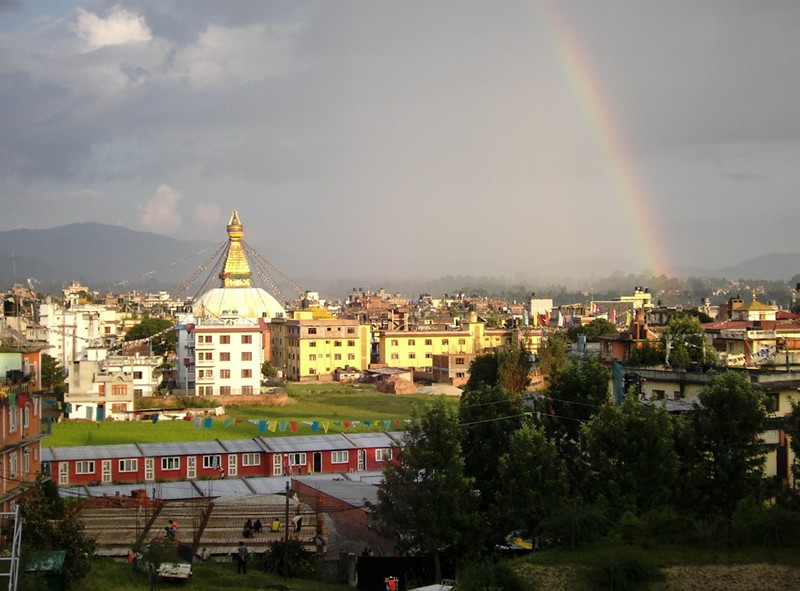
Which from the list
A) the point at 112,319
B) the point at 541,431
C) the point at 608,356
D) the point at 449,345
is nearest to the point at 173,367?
the point at 449,345

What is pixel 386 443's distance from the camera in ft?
101

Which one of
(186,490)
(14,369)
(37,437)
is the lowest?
(186,490)

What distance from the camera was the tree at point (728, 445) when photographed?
17.9m

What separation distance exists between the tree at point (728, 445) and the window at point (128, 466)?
52.2ft

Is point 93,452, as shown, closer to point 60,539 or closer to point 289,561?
point 289,561

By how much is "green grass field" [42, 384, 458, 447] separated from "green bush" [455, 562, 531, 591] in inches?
572

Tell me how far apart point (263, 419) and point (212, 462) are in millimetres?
9145

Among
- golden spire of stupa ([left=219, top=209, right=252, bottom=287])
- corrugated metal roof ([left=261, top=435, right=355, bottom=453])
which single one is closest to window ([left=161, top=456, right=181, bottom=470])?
corrugated metal roof ([left=261, top=435, right=355, bottom=453])

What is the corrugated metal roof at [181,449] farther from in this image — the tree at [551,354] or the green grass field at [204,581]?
the tree at [551,354]

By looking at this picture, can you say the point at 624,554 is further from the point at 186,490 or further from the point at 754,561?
the point at 186,490

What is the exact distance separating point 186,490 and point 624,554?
1311 centimetres

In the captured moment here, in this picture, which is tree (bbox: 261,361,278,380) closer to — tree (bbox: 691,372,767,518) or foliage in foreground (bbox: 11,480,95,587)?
tree (bbox: 691,372,767,518)

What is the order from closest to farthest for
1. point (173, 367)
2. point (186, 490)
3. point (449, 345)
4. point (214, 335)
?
point (186, 490), point (214, 335), point (173, 367), point (449, 345)

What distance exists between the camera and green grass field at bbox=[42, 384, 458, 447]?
34500 mm
